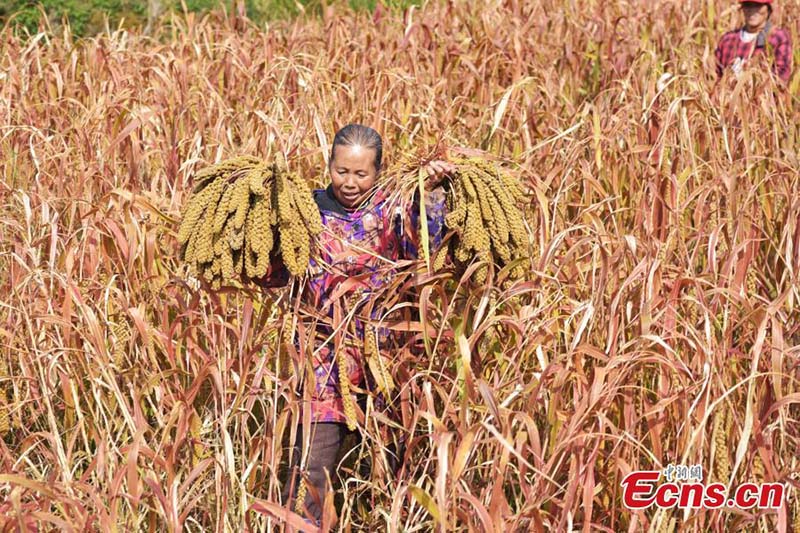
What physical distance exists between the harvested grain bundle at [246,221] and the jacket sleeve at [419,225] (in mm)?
224

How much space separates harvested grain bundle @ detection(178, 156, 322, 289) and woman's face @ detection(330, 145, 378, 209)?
172 mm

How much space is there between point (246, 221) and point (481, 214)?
445 mm

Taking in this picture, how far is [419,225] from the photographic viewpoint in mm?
2168

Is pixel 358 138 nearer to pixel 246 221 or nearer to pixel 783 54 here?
pixel 246 221

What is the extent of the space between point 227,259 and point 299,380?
34 centimetres

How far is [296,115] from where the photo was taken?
340cm

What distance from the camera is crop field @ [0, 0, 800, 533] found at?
192cm

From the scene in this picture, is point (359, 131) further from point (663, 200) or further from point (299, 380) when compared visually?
point (663, 200)

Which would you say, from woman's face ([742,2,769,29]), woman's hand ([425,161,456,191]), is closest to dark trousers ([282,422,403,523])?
woman's hand ([425,161,456,191])

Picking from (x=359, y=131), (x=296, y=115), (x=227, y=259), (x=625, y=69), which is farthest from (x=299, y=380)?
(x=625, y=69)

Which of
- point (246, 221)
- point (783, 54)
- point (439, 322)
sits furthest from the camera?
point (783, 54)
